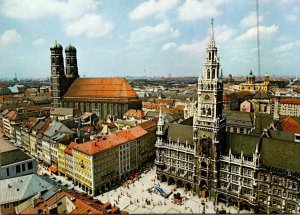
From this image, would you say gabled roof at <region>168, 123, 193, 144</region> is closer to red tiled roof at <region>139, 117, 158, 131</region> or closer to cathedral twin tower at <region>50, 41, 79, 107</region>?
red tiled roof at <region>139, 117, 158, 131</region>

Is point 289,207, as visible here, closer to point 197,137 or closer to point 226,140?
point 226,140

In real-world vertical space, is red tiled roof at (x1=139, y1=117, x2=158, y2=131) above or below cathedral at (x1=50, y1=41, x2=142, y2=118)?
below

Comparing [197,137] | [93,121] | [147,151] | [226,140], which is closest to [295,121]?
[226,140]

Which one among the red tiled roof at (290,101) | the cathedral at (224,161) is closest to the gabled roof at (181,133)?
the cathedral at (224,161)

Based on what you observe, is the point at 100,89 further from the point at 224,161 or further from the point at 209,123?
the point at 224,161

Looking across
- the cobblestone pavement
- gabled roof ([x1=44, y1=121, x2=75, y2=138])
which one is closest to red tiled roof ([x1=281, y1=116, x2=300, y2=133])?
the cobblestone pavement
